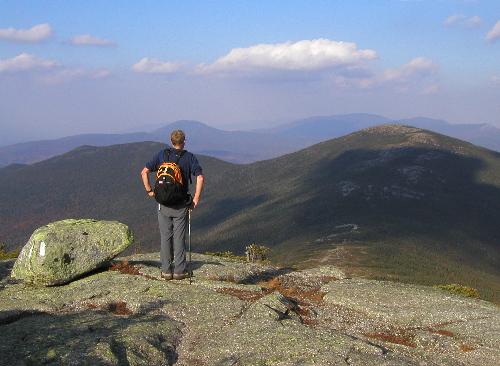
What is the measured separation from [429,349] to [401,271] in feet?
592

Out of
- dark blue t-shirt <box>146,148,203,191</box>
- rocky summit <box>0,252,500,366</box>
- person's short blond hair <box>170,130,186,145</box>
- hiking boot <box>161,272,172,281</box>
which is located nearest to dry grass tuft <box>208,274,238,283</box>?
rocky summit <box>0,252,500,366</box>

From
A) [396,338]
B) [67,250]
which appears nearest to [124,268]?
[67,250]

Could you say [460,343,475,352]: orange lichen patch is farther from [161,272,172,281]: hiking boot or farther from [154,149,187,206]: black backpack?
[161,272,172,281]: hiking boot

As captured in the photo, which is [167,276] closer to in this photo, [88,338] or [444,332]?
[88,338]

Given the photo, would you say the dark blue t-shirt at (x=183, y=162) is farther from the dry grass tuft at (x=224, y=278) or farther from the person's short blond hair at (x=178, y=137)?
the dry grass tuft at (x=224, y=278)

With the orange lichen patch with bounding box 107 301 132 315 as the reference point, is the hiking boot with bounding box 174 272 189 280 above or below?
above

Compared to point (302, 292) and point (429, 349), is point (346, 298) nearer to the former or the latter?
point (302, 292)

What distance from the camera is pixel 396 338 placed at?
17.3 metres

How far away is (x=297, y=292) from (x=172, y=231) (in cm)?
724

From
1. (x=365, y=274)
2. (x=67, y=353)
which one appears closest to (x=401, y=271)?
(x=365, y=274)

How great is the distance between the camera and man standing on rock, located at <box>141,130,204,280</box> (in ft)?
63.6

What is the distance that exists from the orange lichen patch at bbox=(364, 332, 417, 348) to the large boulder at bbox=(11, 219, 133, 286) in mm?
12197

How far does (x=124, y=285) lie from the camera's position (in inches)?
802

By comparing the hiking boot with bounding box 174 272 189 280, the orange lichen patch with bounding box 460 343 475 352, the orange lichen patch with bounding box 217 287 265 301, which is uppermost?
the hiking boot with bounding box 174 272 189 280
